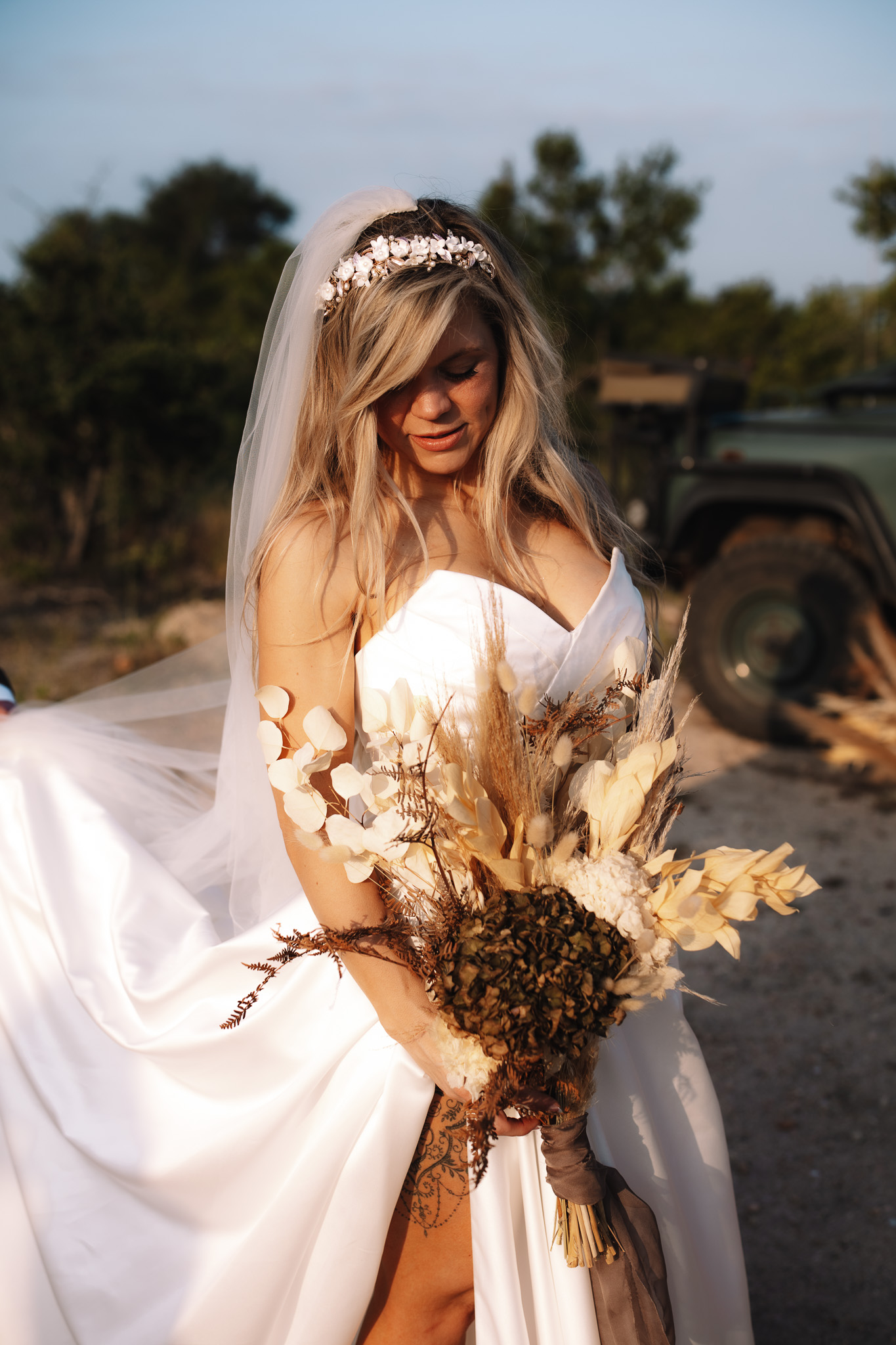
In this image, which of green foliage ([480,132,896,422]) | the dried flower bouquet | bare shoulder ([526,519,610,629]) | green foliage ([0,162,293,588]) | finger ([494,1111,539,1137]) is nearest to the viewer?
the dried flower bouquet

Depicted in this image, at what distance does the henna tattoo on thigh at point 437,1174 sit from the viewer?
162cm

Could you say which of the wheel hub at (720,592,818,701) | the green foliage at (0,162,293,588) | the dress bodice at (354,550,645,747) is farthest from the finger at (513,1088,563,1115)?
the green foliage at (0,162,293,588)

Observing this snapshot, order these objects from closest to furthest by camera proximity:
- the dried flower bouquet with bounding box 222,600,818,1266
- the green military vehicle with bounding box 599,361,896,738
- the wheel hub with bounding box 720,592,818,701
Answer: the dried flower bouquet with bounding box 222,600,818,1266, the green military vehicle with bounding box 599,361,896,738, the wheel hub with bounding box 720,592,818,701

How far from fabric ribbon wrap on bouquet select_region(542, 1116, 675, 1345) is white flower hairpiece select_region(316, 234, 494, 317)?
1.43m

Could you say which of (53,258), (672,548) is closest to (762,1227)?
(672,548)

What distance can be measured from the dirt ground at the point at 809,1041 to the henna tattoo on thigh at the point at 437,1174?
777mm

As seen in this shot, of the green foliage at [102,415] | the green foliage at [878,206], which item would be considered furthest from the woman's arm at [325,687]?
the green foliage at [878,206]

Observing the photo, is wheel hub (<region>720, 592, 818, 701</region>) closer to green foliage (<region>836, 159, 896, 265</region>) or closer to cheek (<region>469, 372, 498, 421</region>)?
cheek (<region>469, 372, 498, 421</region>)

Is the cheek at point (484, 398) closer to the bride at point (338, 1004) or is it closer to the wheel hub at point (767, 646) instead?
the bride at point (338, 1004)

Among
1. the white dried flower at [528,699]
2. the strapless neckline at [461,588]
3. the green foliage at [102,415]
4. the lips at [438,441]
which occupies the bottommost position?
the white dried flower at [528,699]

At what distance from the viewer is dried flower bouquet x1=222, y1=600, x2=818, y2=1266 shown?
1.24 metres

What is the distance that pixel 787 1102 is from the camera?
125 inches

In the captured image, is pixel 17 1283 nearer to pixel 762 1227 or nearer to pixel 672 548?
pixel 762 1227

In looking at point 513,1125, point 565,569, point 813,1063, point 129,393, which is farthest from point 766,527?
point 129,393
